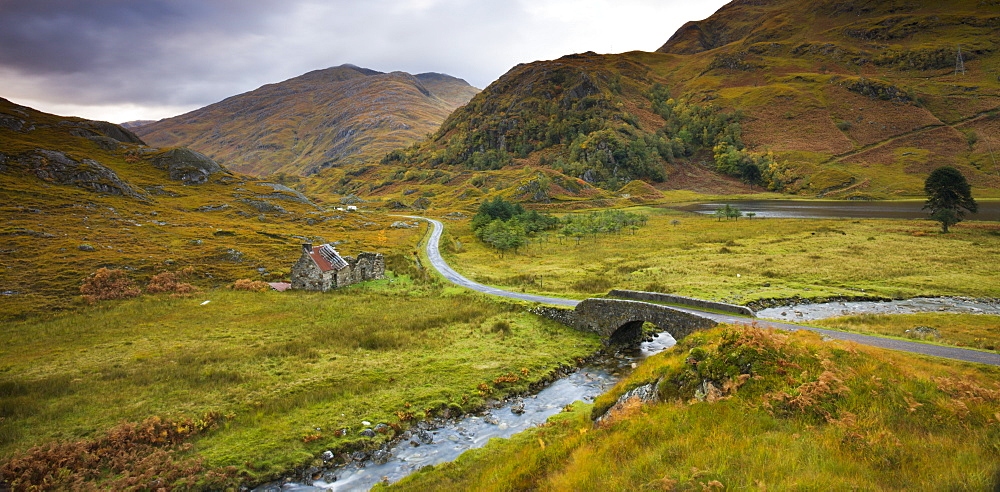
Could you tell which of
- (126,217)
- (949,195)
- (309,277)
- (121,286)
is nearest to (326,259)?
(309,277)

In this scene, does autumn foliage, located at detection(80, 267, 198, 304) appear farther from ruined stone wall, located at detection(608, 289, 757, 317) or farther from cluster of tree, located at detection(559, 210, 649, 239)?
cluster of tree, located at detection(559, 210, 649, 239)

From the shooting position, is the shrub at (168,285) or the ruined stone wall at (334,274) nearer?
the shrub at (168,285)

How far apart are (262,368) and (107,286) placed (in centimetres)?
3005

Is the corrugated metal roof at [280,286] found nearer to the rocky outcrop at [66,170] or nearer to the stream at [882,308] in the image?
the stream at [882,308]

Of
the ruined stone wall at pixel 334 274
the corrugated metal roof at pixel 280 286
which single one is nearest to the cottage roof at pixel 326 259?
the ruined stone wall at pixel 334 274

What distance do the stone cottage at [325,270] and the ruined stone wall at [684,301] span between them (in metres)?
29.6

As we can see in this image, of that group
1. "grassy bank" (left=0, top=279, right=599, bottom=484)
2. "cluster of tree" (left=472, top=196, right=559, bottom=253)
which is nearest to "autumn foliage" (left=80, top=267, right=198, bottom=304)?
"grassy bank" (left=0, top=279, right=599, bottom=484)

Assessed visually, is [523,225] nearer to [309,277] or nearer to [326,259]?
[326,259]

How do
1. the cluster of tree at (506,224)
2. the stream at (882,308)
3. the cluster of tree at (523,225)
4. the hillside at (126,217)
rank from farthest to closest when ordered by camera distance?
the cluster of tree at (523,225) → the cluster of tree at (506,224) → the hillside at (126,217) → the stream at (882,308)

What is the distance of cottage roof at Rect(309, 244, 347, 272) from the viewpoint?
42.8 m

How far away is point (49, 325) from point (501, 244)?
5433cm

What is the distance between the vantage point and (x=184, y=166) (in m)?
114

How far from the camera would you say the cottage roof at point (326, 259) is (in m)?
Result: 42.8

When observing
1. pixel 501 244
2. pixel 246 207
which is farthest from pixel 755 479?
pixel 246 207
